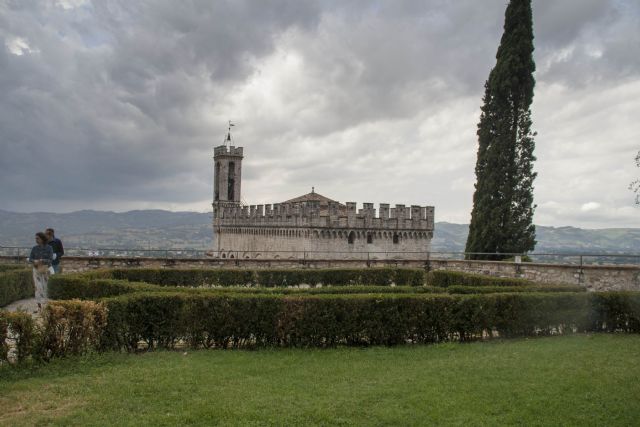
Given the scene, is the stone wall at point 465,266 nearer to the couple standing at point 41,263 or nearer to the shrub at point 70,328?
the couple standing at point 41,263

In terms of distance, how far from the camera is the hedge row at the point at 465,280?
17.0m

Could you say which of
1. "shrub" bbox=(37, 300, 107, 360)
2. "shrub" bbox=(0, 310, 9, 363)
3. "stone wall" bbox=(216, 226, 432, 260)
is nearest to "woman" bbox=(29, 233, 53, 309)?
"shrub" bbox=(37, 300, 107, 360)

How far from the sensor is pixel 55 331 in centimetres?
891

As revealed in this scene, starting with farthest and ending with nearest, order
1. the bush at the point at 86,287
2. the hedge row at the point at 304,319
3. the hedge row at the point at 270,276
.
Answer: the hedge row at the point at 270,276 < the bush at the point at 86,287 < the hedge row at the point at 304,319

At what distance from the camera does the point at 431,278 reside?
22.5 m

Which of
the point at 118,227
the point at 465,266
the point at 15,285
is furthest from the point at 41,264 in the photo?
the point at 118,227

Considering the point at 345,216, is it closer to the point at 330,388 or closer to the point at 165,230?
the point at 330,388

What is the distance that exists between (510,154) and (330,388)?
81.1 ft

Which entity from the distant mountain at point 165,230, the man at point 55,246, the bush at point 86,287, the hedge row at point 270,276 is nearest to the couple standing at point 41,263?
the bush at point 86,287

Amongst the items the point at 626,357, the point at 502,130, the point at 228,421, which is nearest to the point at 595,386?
the point at 626,357

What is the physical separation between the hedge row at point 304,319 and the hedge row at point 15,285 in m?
8.35

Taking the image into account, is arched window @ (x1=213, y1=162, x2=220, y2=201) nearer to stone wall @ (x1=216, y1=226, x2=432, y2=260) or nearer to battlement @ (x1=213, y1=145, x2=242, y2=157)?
battlement @ (x1=213, y1=145, x2=242, y2=157)

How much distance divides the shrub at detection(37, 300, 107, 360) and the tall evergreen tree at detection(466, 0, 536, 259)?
926 inches

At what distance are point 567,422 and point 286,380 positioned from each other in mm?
3860
